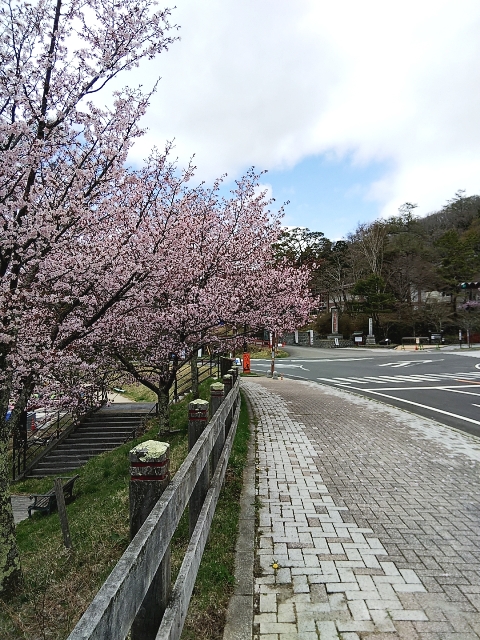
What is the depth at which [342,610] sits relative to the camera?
10.3 ft

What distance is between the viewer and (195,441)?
162 inches

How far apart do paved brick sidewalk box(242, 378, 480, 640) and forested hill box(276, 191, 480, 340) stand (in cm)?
3861

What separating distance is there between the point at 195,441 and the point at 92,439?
13993 millimetres

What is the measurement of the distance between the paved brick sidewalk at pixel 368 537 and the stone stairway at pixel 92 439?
934cm

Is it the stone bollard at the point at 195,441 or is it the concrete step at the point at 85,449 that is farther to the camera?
the concrete step at the point at 85,449

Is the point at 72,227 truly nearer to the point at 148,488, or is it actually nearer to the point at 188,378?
the point at 148,488

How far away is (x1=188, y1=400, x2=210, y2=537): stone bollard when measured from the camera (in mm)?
3631

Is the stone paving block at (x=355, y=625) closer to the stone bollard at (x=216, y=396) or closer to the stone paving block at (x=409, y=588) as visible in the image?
the stone paving block at (x=409, y=588)

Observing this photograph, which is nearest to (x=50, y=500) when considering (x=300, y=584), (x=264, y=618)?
(x=300, y=584)

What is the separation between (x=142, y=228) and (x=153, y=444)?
5.63 metres

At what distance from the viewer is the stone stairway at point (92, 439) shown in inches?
598

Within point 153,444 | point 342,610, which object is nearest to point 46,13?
point 153,444

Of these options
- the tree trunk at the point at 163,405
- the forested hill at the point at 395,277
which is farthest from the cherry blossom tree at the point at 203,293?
the forested hill at the point at 395,277

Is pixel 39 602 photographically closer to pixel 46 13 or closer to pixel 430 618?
pixel 430 618
